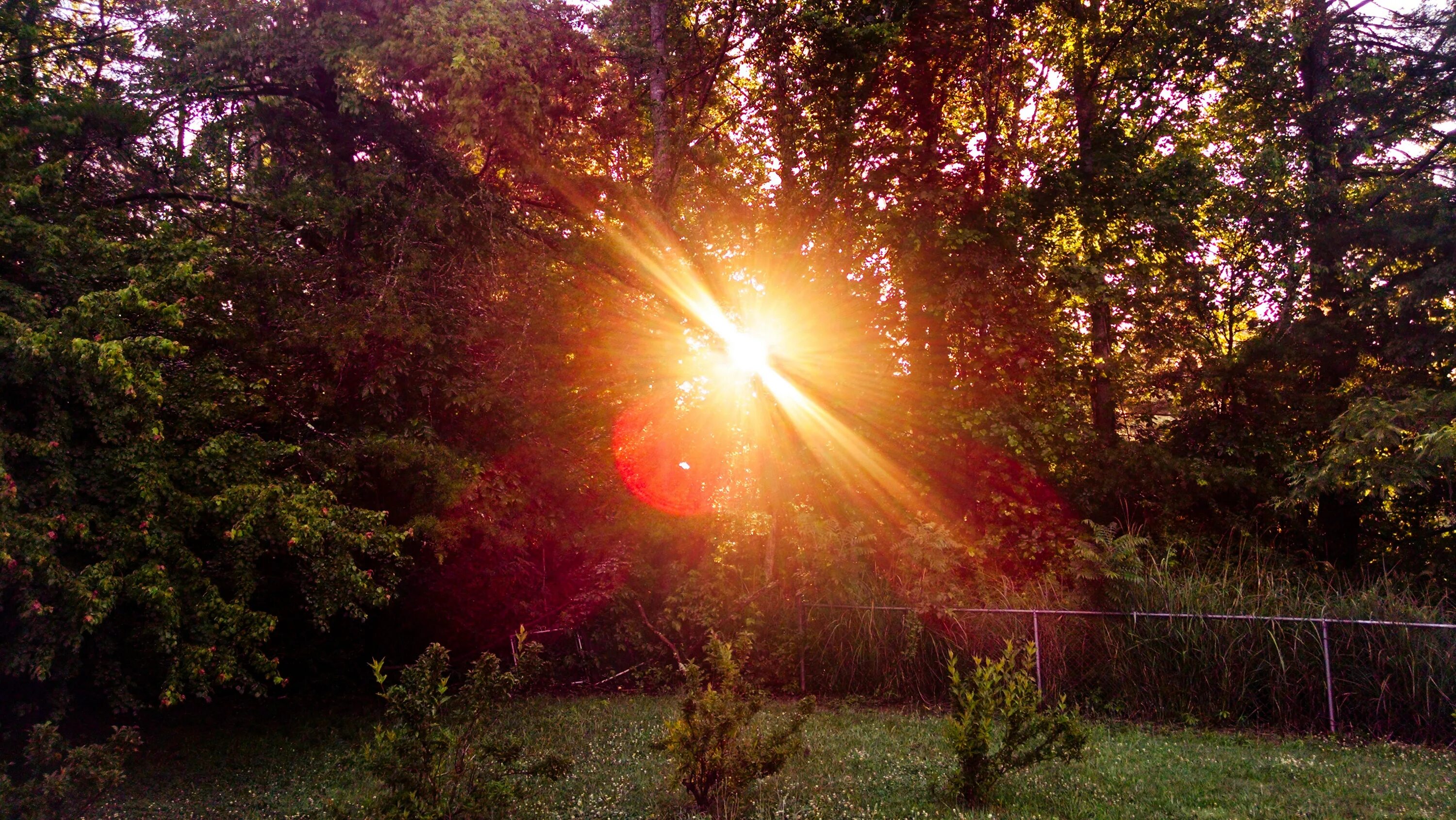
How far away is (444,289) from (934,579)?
837 cm

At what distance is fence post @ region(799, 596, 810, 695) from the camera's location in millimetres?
13195

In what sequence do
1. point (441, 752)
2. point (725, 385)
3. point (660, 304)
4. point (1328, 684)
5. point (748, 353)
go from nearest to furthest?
point (441, 752), point (1328, 684), point (660, 304), point (725, 385), point (748, 353)

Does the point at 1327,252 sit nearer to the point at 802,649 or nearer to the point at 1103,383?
the point at 1103,383

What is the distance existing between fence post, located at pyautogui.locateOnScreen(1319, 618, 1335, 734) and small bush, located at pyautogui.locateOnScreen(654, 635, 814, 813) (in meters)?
Answer: 6.32

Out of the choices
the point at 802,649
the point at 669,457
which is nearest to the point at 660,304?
the point at 669,457

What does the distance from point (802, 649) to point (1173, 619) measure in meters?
5.18

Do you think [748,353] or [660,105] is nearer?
[748,353]

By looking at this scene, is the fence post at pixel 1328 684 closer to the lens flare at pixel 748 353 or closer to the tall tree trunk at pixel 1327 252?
the tall tree trunk at pixel 1327 252

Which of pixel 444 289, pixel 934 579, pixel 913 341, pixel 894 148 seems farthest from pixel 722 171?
pixel 934 579

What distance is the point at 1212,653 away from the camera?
10.3 metres

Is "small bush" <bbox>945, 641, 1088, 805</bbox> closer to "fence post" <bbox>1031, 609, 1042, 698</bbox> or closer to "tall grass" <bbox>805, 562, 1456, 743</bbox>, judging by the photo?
"fence post" <bbox>1031, 609, 1042, 698</bbox>

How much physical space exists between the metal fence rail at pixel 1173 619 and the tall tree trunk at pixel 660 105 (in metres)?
8.43

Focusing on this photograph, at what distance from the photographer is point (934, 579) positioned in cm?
1302

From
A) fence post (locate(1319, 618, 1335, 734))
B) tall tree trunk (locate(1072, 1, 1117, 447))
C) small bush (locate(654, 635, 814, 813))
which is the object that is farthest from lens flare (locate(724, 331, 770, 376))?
small bush (locate(654, 635, 814, 813))
